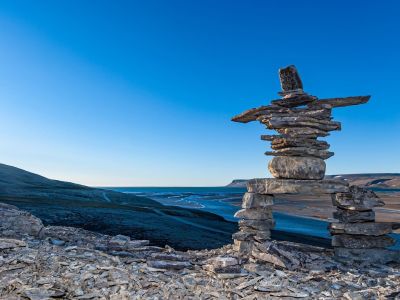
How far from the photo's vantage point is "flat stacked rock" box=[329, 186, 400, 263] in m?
11.3

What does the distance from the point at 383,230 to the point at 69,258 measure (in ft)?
34.5

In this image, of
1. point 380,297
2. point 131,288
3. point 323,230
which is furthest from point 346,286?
point 323,230

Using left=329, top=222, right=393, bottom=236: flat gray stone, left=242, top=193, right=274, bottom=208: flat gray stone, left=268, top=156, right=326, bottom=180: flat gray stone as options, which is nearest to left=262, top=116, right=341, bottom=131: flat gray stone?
left=268, top=156, right=326, bottom=180: flat gray stone

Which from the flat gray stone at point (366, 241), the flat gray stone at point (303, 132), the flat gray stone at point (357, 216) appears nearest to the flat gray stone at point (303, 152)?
the flat gray stone at point (303, 132)

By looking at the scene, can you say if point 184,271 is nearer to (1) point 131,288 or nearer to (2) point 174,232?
(1) point 131,288

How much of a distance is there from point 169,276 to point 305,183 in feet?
19.3

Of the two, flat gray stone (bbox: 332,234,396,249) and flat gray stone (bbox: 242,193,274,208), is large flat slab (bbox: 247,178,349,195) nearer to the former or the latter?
flat gray stone (bbox: 242,193,274,208)

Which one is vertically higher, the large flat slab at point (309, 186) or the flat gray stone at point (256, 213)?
the large flat slab at point (309, 186)

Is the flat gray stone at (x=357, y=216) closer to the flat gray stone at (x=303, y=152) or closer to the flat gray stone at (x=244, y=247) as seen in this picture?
the flat gray stone at (x=303, y=152)

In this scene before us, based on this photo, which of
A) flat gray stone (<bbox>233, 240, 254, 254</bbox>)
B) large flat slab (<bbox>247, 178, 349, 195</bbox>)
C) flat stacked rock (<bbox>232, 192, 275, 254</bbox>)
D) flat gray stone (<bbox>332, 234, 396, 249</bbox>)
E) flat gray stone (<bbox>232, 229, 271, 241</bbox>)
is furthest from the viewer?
Answer: flat stacked rock (<bbox>232, 192, 275, 254</bbox>)

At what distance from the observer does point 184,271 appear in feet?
30.7

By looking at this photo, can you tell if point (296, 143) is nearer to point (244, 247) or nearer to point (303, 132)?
point (303, 132)

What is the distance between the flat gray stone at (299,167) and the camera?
11.7 metres

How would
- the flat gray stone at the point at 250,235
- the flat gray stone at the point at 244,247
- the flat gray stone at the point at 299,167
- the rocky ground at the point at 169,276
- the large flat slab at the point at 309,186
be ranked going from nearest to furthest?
the rocky ground at the point at 169,276, the large flat slab at the point at 309,186, the flat gray stone at the point at 299,167, the flat gray stone at the point at 244,247, the flat gray stone at the point at 250,235
